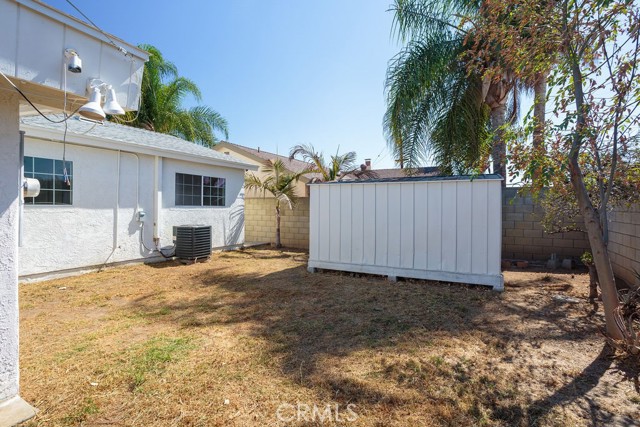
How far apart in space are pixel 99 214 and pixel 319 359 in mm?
6486

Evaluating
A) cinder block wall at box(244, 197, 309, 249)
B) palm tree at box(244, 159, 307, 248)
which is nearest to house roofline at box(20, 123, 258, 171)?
palm tree at box(244, 159, 307, 248)

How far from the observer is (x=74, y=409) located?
7.86 ft

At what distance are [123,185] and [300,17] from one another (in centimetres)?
617

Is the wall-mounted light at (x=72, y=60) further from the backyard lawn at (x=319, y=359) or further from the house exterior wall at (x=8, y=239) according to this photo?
the backyard lawn at (x=319, y=359)

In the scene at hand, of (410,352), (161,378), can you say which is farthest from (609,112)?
(161,378)

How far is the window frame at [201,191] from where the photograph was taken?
356 inches

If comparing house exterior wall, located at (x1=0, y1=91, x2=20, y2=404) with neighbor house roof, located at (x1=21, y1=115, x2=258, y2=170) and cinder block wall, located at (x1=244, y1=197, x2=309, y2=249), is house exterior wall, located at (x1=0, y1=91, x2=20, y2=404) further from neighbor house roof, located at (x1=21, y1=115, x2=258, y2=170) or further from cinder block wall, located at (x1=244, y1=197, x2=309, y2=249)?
cinder block wall, located at (x1=244, y1=197, x2=309, y2=249)

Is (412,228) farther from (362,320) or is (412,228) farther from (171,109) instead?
(171,109)

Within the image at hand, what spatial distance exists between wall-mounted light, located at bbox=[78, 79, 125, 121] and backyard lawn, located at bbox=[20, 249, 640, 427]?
2.18m

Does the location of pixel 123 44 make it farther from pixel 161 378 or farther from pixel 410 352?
pixel 410 352

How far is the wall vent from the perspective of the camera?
834cm

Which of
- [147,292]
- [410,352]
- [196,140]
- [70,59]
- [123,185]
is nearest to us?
[70,59]

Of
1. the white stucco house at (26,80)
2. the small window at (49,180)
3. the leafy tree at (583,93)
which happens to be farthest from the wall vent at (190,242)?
the leafy tree at (583,93)

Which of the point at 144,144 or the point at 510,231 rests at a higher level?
the point at 144,144
